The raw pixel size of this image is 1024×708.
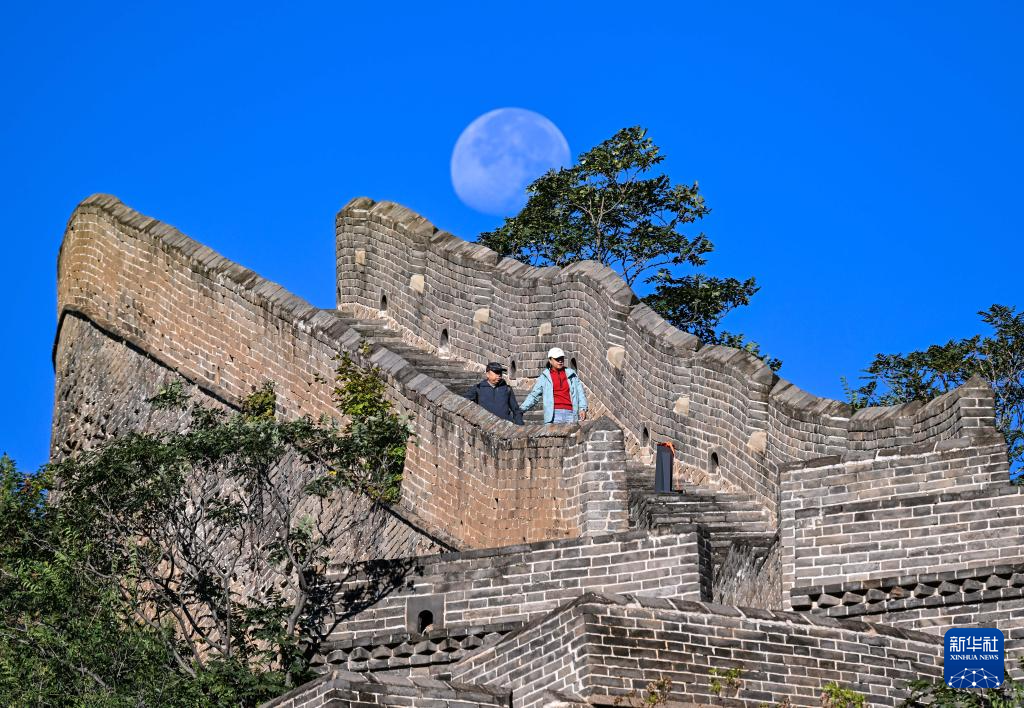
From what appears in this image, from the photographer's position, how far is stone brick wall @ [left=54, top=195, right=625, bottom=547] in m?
27.0

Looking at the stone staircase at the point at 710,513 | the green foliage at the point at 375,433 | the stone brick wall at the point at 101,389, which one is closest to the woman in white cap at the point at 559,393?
the stone staircase at the point at 710,513

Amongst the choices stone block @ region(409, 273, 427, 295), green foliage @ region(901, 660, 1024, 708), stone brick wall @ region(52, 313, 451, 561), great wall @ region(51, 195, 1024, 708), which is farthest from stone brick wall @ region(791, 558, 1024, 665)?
stone block @ region(409, 273, 427, 295)

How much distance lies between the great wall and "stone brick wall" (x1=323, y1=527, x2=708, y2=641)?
0.07ft

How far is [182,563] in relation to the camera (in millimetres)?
27500

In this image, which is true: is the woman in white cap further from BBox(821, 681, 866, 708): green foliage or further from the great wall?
BBox(821, 681, 866, 708): green foliage

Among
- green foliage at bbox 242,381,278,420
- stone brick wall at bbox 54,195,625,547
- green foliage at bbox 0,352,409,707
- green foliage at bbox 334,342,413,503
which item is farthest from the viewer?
green foliage at bbox 242,381,278,420

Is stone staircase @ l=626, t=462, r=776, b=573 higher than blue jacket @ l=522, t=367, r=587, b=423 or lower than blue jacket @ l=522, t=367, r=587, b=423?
lower

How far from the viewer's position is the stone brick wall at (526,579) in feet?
80.0

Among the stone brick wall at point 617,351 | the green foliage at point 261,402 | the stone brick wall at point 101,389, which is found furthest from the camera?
the stone brick wall at point 101,389

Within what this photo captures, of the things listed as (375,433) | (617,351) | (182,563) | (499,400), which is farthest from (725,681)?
(617,351)

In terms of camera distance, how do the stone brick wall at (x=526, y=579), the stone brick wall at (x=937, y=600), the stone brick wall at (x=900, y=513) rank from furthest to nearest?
1. the stone brick wall at (x=526, y=579)
2. the stone brick wall at (x=900, y=513)
3. the stone brick wall at (x=937, y=600)

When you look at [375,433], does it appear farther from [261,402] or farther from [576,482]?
[261,402]

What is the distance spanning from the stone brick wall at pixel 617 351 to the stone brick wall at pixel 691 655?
4.31 metres

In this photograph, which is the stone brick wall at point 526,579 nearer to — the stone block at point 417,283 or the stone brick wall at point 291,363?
the stone brick wall at point 291,363
